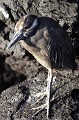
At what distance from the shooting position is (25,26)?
330cm

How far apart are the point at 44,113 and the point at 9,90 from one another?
488 millimetres

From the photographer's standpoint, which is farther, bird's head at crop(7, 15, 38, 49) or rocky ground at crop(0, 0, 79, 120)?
rocky ground at crop(0, 0, 79, 120)

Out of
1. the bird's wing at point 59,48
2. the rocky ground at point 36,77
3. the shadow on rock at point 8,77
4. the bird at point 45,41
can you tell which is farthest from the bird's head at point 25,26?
the shadow on rock at point 8,77

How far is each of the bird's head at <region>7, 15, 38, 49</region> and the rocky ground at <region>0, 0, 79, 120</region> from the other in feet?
2.31

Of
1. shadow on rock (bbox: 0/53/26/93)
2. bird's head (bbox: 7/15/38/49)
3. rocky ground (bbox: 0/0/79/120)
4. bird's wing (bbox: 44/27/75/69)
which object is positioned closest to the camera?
bird's head (bbox: 7/15/38/49)

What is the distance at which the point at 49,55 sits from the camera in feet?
11.6

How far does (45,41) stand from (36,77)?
75 cm

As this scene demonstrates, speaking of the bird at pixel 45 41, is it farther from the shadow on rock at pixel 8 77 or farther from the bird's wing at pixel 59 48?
the shadow on rock at pixel 8 77

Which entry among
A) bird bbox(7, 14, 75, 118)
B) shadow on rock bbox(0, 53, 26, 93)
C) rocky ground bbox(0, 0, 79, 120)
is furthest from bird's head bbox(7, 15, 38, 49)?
shadow on rock bbox(0, 53, 26, 93)

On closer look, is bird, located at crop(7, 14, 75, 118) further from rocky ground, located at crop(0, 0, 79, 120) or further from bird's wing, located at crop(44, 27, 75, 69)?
rocky ground, located at crop(0, 0, 79, 120)

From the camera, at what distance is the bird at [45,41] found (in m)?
3.33

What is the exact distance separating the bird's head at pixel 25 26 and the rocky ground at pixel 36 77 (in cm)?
70

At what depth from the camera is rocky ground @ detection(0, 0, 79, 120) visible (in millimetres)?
3732

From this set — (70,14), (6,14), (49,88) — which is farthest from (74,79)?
(6,14)
